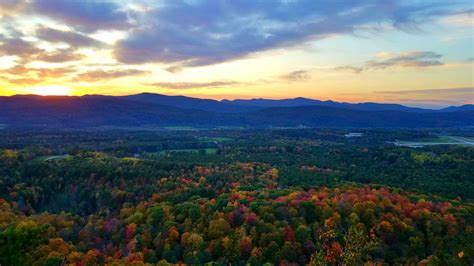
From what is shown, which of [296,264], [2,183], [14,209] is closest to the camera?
[296,264]

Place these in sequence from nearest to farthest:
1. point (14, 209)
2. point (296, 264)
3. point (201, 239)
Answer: point (296, 264)
point (201, 239)
point (14, 209)

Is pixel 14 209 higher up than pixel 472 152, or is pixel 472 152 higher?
pixel 472 152

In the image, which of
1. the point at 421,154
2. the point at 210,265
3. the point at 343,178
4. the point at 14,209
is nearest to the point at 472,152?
the point at 421,154

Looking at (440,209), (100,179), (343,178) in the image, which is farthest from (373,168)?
(100,179)

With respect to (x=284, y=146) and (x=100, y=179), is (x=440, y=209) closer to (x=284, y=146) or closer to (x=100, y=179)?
(x=100, y=179)

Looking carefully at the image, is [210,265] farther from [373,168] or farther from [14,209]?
[373,168]

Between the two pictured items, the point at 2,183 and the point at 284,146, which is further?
the point at 284,146
